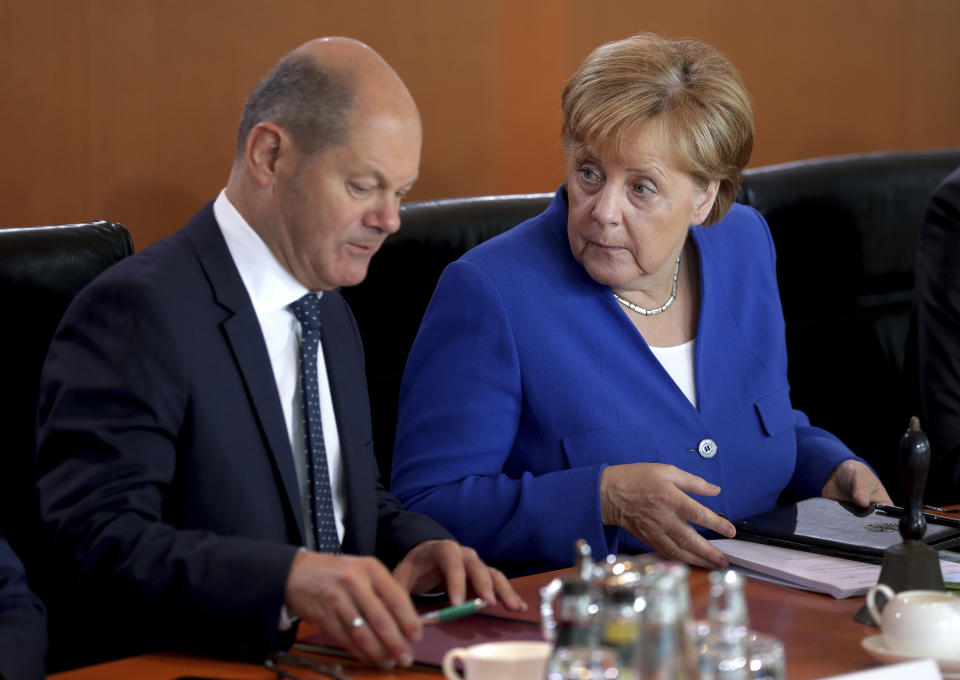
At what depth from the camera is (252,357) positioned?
61.9 inches

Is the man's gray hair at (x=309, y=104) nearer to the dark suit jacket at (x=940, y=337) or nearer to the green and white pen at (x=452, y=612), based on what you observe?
the green and white pen at (x=452, y=612)

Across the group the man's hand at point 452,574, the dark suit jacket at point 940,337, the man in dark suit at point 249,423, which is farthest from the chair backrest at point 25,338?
the dark suit jacket at point 940,337

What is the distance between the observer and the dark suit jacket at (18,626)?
133cm

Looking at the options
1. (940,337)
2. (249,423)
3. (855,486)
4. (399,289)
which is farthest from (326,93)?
(940,337)

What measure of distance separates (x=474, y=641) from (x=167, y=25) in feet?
5.96

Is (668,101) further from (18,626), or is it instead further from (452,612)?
(18,626)

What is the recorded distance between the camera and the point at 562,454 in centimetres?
207

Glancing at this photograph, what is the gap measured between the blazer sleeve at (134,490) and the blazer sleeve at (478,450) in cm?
52

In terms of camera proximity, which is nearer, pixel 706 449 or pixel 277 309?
pixel 277 309

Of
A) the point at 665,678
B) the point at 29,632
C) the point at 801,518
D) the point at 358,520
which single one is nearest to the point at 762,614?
the point at 801,518

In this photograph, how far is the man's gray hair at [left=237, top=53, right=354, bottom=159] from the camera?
5.12ft

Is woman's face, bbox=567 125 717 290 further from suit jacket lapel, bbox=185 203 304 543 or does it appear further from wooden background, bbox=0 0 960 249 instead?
wooden background, bbox=0 0 960 249

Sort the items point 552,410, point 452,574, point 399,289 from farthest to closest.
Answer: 1. point 399,289
2. point 552,410
3. point 452,574

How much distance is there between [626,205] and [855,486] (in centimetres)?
60
